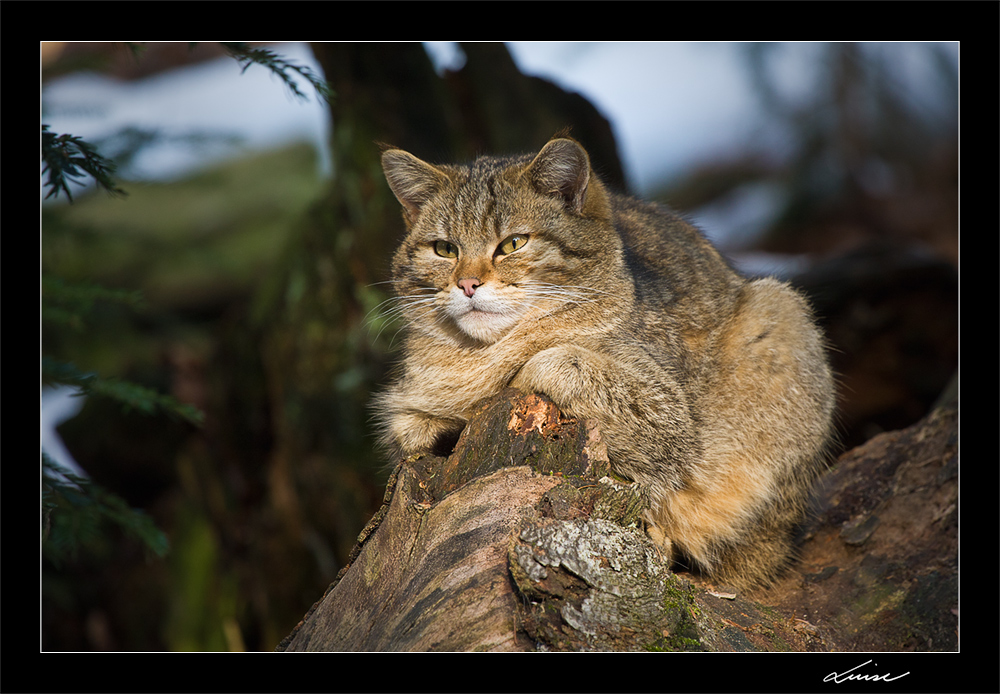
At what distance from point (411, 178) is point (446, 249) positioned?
0.50 m

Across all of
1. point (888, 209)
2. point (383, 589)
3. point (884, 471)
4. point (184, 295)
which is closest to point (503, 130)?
point (884, 471)

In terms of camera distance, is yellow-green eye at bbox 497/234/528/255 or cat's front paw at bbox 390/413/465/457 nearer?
yellow-green eye at bbox 497/234/528/255

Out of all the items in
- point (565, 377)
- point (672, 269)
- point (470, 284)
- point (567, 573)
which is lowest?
point (567, 573)

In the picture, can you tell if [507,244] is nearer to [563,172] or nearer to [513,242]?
[513,242]

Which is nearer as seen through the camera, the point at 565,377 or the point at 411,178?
the point at 565,377

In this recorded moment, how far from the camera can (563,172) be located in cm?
336

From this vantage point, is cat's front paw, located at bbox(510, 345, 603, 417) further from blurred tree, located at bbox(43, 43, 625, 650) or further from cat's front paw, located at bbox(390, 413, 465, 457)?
blurred tree, located at bbox(43, 43, 625, 650)

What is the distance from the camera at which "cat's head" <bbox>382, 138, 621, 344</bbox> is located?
10.6 ft

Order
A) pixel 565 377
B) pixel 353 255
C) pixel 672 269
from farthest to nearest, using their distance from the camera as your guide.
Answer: pixel 353 255 < pixel 672 269 < pixel 565 377

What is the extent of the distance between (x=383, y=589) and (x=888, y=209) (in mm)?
10067

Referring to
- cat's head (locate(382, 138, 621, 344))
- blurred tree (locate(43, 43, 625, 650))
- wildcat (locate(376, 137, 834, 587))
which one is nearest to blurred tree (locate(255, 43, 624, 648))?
blurred tree (locate(43, 43, 625, 650))

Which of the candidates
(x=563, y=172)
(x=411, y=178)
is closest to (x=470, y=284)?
(x=563, y=172)
